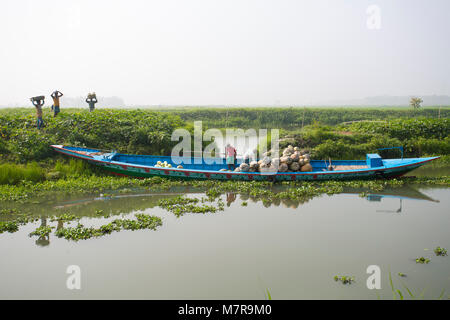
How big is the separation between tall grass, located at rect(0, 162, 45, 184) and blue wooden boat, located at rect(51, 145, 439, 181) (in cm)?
130

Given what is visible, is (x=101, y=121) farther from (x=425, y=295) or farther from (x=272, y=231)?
(x=425, y=295)

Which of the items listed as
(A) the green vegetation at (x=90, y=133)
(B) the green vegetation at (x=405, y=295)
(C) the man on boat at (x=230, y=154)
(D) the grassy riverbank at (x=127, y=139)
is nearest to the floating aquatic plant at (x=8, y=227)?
(D) the grassy riverbank at (x=127, y=139)

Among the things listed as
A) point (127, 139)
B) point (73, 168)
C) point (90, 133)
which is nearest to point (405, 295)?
point (73, 168)

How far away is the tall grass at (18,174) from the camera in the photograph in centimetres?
1060

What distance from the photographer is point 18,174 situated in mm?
10805

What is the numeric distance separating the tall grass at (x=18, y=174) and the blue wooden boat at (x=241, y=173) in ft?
4.28

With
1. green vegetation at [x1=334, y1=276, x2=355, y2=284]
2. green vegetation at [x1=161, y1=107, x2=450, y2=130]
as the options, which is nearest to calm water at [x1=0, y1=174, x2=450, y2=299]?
green vegetation at [x1=334, y1=276, x2=355, y2=284]

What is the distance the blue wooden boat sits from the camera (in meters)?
10.9

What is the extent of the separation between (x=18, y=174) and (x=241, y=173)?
283 inches

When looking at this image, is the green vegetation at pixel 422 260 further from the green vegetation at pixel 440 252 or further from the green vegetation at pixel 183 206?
the green vegetation at pixel 183 206

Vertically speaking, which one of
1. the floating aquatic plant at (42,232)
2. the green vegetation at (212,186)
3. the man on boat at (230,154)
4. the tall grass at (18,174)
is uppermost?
the man on boat at (230,154)

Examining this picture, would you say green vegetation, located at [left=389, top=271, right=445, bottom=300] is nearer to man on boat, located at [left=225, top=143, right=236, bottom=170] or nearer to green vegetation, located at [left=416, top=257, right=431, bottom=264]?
green vegetation, located at [left=416, top=257, right=431, bottom=264]

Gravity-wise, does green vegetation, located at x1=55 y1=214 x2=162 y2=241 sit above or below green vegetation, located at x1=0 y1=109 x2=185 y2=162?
below

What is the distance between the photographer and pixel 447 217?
8094 mm
